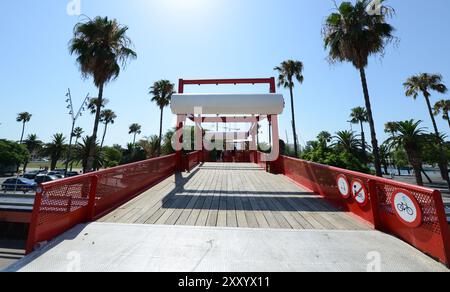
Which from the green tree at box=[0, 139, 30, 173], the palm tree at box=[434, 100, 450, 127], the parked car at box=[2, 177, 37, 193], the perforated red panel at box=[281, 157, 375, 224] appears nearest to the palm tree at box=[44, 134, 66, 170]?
the green tree at box=[0, 139, 30, 173]

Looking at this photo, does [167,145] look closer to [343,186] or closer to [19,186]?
[19,186]

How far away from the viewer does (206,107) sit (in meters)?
10.9

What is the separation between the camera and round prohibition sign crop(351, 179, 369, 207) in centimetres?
452

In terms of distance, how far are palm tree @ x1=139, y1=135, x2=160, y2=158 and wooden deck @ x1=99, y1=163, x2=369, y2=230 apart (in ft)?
99.1

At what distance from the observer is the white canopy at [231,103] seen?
420 inches

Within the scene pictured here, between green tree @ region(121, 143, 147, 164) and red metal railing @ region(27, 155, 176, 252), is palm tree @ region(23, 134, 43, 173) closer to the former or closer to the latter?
green tree @ region(121, 143, 147, 164)

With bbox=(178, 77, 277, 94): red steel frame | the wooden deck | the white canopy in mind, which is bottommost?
the wooden deck

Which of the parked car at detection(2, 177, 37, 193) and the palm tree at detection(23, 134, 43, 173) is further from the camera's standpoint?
the palm tree at detection(23, 134, 43, 173)

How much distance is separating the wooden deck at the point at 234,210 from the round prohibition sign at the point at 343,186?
46cm

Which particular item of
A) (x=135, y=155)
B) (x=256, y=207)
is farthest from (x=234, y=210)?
(x=135, y=155)

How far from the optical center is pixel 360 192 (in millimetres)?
4688

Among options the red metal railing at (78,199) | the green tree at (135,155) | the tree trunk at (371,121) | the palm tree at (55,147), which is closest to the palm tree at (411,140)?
the tree trunk at (371,121)

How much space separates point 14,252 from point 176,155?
24.1 feet

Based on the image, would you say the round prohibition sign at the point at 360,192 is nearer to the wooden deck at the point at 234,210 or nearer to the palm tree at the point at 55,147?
the wooden deck at the point at 234,210
